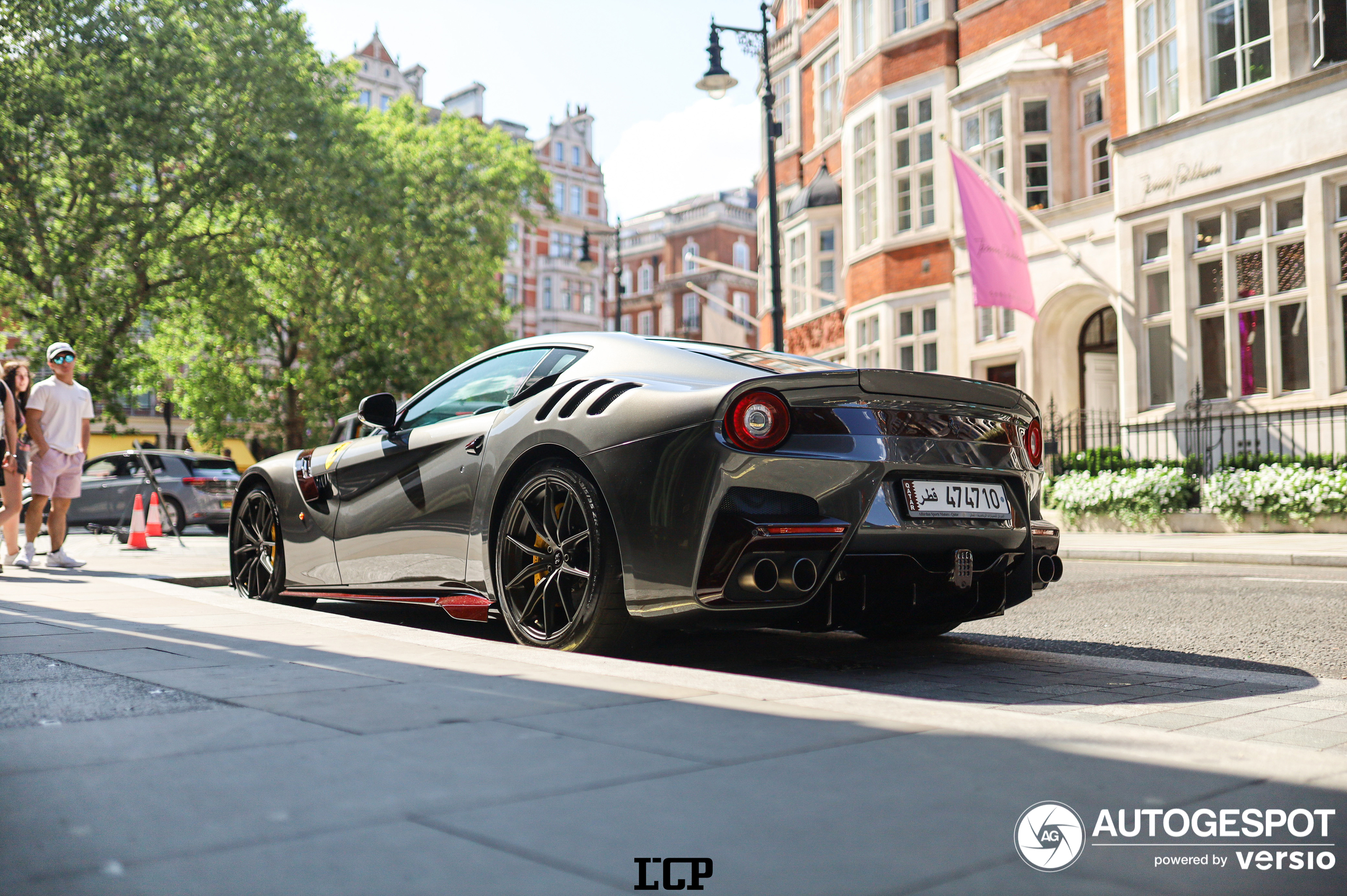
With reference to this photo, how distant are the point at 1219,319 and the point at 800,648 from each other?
14017 millimetres

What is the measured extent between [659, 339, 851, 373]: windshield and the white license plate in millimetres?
505

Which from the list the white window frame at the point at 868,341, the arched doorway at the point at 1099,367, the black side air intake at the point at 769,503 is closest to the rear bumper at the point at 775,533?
the black side air intake at the point at 769,503

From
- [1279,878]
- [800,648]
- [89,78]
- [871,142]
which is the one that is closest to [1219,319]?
[871,142]

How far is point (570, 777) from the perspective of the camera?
239cm

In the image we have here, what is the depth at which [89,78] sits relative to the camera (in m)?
23.3

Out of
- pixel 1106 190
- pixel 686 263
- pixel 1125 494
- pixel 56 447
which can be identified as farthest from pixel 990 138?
pixel 686 263

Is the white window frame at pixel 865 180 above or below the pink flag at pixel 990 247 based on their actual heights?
above

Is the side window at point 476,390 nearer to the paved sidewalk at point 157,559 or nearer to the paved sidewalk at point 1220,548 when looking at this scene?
the paved sidewalk at point 157,559

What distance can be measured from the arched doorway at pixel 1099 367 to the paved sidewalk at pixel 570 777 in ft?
58.0

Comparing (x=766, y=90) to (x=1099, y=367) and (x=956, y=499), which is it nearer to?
(x=1099, y=367)

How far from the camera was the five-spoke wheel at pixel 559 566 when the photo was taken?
4.48 metres

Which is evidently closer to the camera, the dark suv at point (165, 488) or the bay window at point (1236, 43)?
the bay window at point (1236, 43)

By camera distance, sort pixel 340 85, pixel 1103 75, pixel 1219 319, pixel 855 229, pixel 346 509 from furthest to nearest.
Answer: pixel 340 85
pixel 855 229
pixel 1103 75
pixel 1219 319
pixel 346 509

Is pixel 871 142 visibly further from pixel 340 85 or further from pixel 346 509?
pixel 346 509
